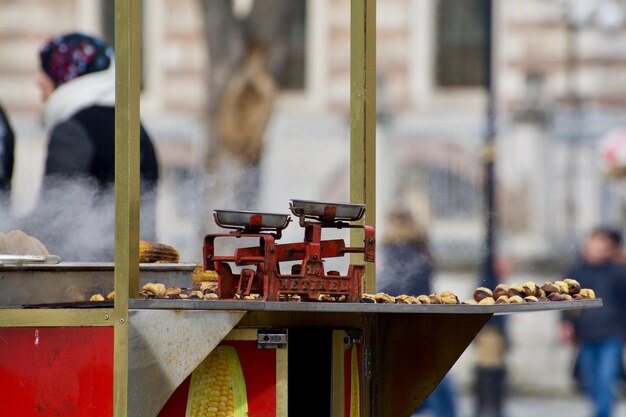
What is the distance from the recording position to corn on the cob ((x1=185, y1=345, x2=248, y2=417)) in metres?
3.71

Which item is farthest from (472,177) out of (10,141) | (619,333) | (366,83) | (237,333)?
(237,333)

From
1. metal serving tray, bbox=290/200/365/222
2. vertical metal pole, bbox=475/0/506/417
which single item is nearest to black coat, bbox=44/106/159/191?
metal serving tray, bbox=290/200/365/222

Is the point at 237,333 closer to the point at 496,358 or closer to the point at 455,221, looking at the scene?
the point at 496,358

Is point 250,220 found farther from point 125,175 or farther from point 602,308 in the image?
point 602,308

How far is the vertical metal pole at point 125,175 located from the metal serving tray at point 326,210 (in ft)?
1.35

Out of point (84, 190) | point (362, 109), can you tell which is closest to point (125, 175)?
point (362, 109)

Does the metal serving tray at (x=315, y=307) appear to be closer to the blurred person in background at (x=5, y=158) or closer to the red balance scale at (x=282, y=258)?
the red balance scale at (x=282, y=258)

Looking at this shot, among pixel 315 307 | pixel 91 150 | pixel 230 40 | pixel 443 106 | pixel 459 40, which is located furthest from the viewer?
pixel 459 40

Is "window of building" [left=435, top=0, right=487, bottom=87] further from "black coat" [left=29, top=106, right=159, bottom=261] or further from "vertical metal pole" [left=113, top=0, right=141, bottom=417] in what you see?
"vertical metal pole" [left=113, top=0, right=141, bottom=417]

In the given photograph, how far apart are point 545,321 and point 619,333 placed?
333 cm

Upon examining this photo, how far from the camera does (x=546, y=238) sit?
14203mm

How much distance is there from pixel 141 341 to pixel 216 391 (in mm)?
269

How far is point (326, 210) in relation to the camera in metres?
3.72

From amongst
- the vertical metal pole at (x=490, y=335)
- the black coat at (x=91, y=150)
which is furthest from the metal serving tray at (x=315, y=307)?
the vertical metal pole at (x=490, y=335)
